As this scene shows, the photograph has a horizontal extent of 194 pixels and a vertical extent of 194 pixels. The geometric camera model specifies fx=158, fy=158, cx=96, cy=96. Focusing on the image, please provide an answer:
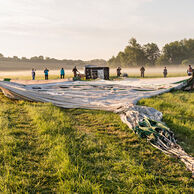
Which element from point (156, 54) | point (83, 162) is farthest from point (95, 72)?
point (156, 54)

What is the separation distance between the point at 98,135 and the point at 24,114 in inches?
131

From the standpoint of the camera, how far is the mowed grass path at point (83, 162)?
229cm

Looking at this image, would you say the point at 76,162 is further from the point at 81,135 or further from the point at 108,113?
the point at 108,113

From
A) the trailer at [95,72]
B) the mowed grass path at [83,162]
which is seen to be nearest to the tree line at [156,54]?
the trailer at [95,72]

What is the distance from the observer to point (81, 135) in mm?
3959

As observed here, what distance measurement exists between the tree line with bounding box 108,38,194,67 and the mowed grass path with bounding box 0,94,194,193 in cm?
9179

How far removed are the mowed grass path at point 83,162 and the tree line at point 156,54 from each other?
91.8 meters

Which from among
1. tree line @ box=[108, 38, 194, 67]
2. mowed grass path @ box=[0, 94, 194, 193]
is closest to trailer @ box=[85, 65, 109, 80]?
mowed grass path @ box=[0, 94, 194, 193]

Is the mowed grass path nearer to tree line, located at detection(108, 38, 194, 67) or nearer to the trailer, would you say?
the trailer

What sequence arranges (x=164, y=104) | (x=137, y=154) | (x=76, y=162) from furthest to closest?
1. (x=164, y=104)
2. (x=137, y=154)
3. (x=76, y=162)

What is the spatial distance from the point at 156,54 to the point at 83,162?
100729 millimetres

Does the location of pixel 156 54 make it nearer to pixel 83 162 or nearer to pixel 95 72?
pixel 95 72

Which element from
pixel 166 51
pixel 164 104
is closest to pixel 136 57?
pixel 166 51

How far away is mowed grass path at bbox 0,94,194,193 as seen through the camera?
2291 millimetres
